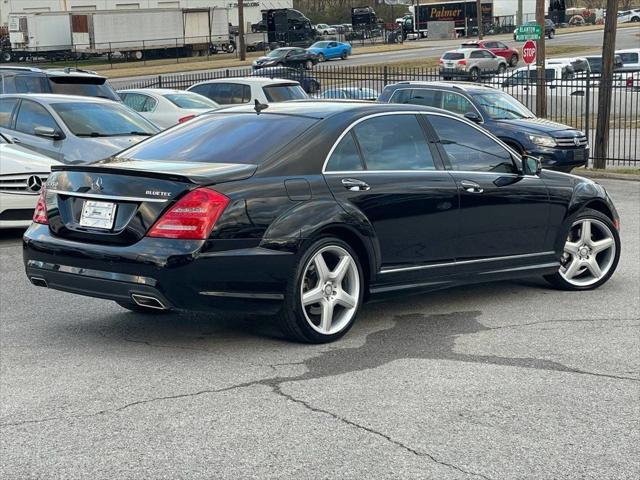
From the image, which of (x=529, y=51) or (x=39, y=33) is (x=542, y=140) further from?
(x=39, y=33)

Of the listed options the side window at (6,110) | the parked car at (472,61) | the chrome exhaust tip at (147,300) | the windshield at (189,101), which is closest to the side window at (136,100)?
the windshield at (189,101)

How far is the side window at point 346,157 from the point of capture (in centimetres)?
721

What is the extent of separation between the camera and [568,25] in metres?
106

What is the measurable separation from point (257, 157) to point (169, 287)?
1101 mm

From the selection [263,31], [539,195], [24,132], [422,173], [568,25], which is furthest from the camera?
[568,25]

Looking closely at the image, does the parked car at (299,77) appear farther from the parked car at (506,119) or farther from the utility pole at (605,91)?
the parked car at (506,119)

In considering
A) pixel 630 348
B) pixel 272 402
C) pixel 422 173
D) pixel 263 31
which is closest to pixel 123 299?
pixel 272 402

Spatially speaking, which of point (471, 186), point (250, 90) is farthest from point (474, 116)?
point (471, 186)

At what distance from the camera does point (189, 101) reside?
22.4 m

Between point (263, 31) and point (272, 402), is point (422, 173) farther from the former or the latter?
point (263, 31)

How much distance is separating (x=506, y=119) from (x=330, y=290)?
1260 cm

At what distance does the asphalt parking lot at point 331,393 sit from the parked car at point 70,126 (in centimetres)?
520

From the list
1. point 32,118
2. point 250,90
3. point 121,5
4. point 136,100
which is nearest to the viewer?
point 32,118

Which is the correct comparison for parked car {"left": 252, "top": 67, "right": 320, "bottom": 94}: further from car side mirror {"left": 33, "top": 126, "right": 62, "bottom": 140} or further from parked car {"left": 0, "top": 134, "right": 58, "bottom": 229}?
parked car {"left": 0, "top": 134, "right": 58, "bottom": 229}
